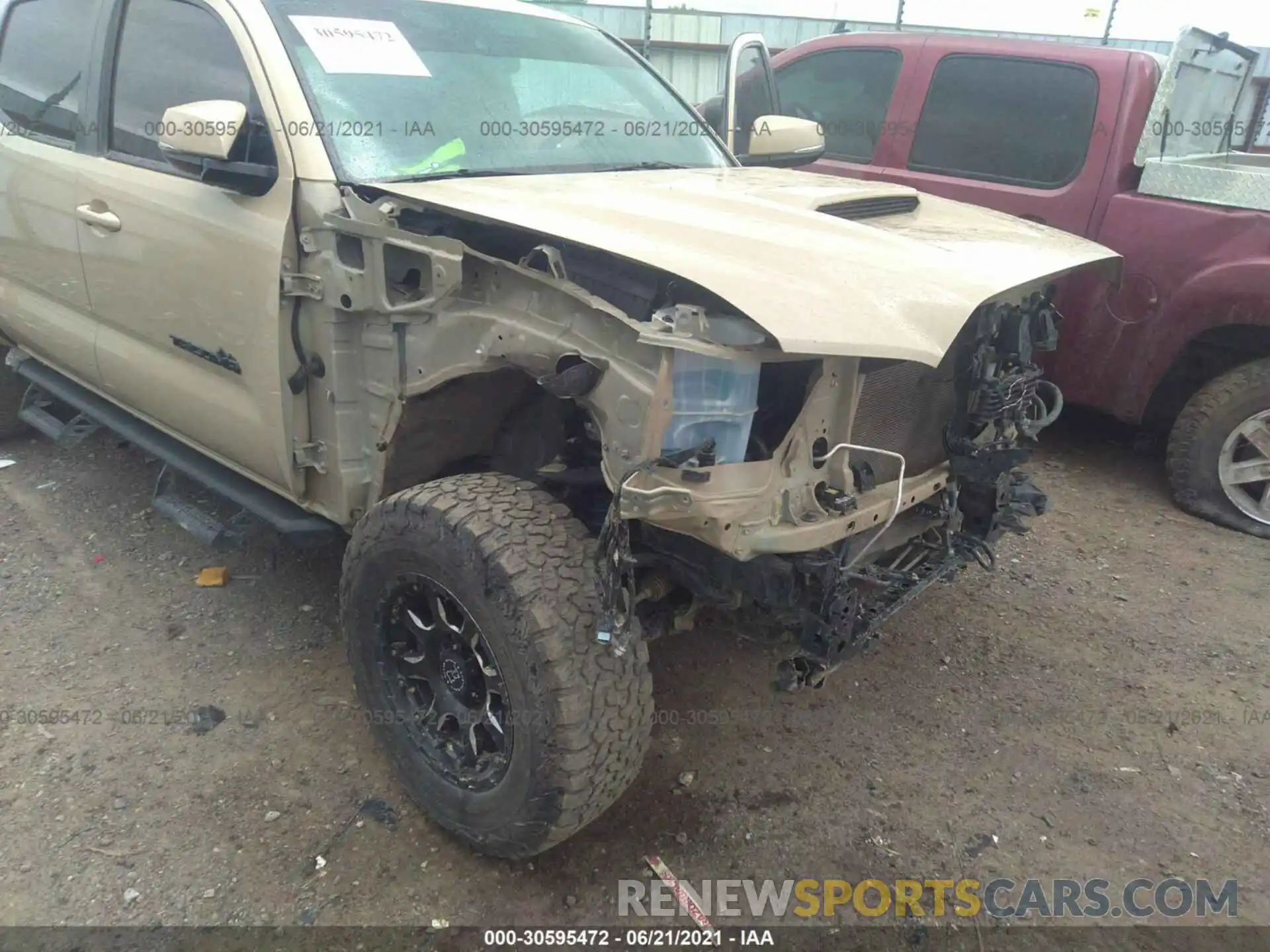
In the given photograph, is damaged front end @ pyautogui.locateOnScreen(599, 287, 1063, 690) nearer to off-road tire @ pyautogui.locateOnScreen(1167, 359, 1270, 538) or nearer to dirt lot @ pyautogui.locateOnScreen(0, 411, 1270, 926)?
dirt lot @ pyautogui.locateOnScreen(0, 411, 1270, 926)

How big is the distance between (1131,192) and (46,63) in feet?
15.7

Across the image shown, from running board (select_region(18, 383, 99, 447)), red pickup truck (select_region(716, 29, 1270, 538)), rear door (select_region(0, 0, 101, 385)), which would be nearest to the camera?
rear door (select_region(0, 0, 101, 385))

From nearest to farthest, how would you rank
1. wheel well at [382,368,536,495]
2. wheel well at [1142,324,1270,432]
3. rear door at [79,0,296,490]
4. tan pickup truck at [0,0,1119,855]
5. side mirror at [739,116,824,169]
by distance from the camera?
tan pickup truck at [0,0,1119,855] < wheel well at [382,368,536,495] < rear door at [79,0,296,490] < side mirror at [739,116,824,169] < wheel well at [1142,324,1270,432]

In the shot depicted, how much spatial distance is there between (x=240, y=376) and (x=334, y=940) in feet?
5.30

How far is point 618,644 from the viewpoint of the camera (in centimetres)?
202

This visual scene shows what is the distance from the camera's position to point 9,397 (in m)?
4.62

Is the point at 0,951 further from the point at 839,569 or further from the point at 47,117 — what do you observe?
the point at 47,117

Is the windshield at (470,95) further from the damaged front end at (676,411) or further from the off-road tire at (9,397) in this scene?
the off-road tire at (9,397)

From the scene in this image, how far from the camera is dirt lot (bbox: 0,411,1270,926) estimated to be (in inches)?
89.9

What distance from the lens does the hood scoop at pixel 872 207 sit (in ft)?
8.34

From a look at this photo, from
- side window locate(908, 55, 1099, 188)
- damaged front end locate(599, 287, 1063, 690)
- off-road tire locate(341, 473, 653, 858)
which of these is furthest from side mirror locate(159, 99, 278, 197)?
side window locate(908, 55, 1099, 188)

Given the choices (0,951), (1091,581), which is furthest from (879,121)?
(0,951)

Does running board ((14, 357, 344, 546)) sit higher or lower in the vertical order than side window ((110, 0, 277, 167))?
lower
